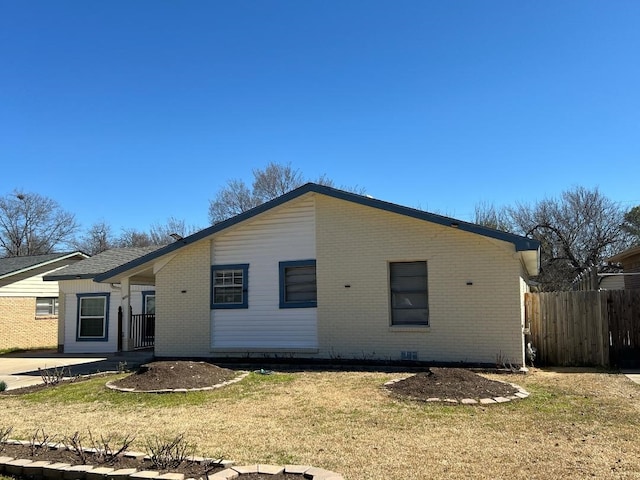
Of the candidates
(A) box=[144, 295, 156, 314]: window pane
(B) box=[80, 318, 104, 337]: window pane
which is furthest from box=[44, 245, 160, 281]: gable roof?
(A) box=[144, 295, 156, 314]: window pane

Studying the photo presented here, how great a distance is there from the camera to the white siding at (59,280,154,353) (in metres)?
19.2

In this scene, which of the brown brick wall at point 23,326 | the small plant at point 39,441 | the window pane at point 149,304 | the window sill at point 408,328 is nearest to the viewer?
the small plant at point 39,441

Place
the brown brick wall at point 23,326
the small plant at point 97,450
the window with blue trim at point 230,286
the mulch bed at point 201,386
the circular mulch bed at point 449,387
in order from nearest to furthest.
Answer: the mulch bed at point 201,386
the small plant at point 97,450
the circular mulch bed at point 449,387
the window with blue trim at point 230,286
the brown brick wall at point 23,326

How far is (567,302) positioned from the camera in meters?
12.6

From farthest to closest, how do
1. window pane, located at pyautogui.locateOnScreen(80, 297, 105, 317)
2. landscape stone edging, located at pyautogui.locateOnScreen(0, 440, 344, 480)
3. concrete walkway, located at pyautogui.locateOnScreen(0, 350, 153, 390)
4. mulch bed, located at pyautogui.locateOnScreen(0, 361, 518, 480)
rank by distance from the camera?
window pane, located at pyautogui.locateOnScreen(80, 297, 105, 317), concrete walkway, located at pyautogui.locateOnScreen(0, 350, 153, 390), mulch bed, located at pyautogui.locateOnScreen(0, 361, 518, 480), landscape stone edging, located at pyautogui.locateOnScreen(0, 440, 344, 480)

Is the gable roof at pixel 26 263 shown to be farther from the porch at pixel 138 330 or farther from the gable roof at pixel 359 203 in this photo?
the gable roof at pixel 359 203

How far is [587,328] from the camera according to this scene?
1223 cm

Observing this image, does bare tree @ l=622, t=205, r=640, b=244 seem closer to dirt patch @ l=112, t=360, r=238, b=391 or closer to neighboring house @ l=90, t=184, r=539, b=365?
neighboring house @ l=90, t=184, r=539, b=365

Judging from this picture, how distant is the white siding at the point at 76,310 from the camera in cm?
1916

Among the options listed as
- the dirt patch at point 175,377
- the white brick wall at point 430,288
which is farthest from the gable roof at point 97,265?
the white brick wall at point 430,288

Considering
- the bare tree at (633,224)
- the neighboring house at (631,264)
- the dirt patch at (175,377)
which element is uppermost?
the bare tree at (633,224)

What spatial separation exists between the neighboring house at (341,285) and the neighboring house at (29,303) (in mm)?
10276

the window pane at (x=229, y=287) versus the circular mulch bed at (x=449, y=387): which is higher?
the window pane at (x=229, y=287)

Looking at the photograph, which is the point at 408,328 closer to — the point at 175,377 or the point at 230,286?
the point at 230,286
